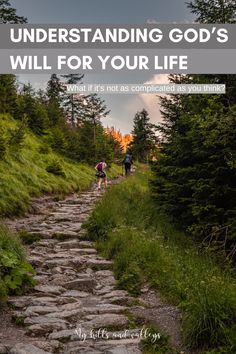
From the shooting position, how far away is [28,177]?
17.5m

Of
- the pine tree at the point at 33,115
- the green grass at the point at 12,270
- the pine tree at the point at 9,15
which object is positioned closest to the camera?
the green grass at the point at 12,270

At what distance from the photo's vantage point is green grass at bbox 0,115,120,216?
13716 millimetres

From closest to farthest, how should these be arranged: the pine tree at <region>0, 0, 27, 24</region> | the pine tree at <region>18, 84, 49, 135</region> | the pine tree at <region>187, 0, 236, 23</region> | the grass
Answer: the grass, the pine tree at <region>187, 0, 236, 23</region>, the pine tree at <region>0, 0, 27, 24</region>, the pine tree at <region>18, 84, 49, 135</region>

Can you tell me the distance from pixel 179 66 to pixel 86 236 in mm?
5332

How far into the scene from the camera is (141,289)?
7129 mm

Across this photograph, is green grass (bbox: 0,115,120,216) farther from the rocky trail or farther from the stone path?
the rocky trail

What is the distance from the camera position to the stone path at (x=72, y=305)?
502 centimetres

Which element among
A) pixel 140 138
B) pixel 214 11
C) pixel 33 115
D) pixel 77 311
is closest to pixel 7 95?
pixel 33 115

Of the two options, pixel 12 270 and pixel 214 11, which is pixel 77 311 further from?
pixel 214 11

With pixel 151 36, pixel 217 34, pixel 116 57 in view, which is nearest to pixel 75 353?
pixel 116 57

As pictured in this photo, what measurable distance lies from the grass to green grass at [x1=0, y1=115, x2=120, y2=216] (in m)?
3.06

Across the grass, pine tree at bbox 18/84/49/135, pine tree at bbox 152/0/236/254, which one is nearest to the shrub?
the grass

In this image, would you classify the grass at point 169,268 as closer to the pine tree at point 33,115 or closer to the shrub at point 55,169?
the shrub at point 55,169

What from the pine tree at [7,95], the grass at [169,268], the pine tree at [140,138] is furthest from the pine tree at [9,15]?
the pine tree at [140,138]
